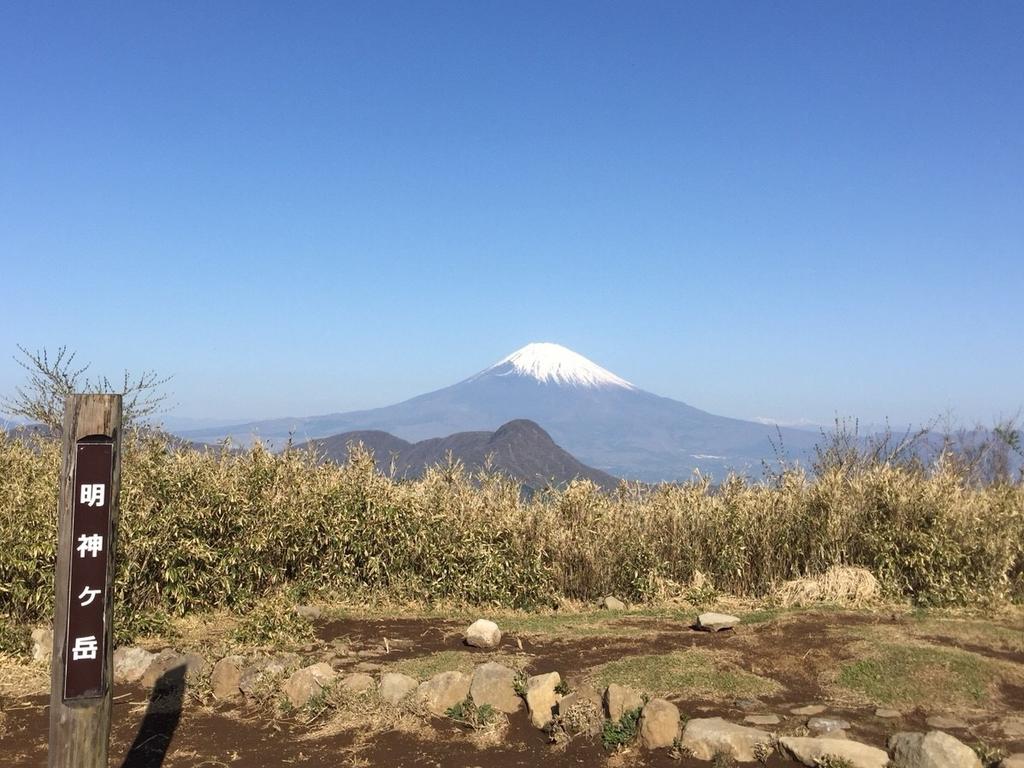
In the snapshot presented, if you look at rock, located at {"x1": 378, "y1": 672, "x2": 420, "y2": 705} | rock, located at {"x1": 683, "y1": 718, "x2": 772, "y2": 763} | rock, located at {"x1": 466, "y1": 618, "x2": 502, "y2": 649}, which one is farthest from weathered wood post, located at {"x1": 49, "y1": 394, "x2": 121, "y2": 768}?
rock, located at {"x1": 466, "y1": 618, "x2": 502, "y2": 649}

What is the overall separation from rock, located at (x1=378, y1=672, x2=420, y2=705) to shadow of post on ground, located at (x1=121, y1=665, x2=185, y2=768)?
1634 millimetres

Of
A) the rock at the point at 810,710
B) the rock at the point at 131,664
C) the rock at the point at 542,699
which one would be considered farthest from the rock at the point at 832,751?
the rock at the point at 131,664

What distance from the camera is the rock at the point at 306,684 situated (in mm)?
6547

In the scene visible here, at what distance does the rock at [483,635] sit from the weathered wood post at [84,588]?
4340 mm

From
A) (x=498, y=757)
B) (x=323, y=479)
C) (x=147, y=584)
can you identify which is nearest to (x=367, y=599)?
(x=323, y=479)

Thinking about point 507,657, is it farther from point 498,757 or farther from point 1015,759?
point 1015,759

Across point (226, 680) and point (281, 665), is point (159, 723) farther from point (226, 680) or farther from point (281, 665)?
point (281, 665)

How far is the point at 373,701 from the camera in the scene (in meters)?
6.43

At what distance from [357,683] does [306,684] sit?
44 cm

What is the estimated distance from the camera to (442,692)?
20.9ft

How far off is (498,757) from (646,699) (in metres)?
1.16

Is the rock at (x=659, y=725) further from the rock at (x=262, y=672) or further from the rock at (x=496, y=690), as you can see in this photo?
the rock at (x=262, y=672)

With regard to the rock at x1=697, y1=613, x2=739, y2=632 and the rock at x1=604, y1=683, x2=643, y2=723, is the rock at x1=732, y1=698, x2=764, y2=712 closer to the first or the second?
the rock at x1=604, y1=683, x2=643, y2=723

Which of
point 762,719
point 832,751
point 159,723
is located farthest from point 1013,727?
point 159,723
